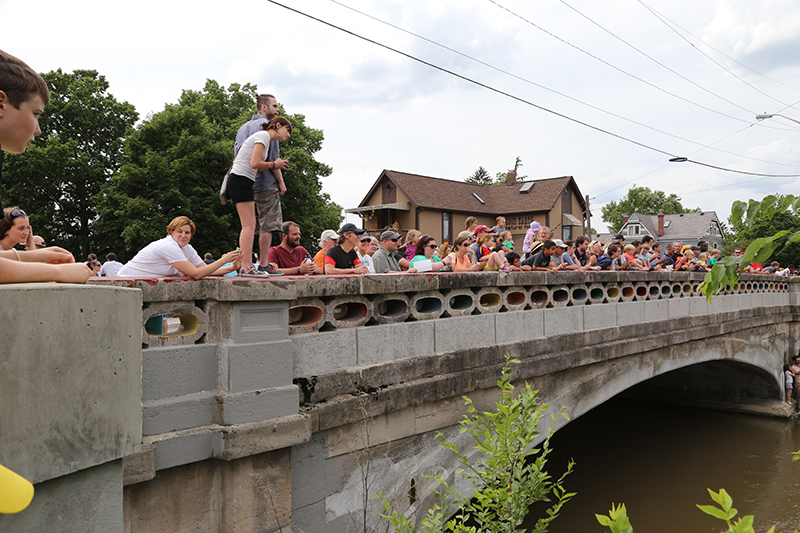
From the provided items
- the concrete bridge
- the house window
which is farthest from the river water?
the house window

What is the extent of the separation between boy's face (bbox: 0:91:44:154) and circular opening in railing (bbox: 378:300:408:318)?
3748mm

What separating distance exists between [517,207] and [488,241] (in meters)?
32.1

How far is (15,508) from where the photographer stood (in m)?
1.07

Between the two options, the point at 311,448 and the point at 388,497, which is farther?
the point at 388,497

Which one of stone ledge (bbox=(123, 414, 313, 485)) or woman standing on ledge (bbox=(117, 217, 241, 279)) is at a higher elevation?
woman standing on ledge (bbox=(117, 217, 241, 279))

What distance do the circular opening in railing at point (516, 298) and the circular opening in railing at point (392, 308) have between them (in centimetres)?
208

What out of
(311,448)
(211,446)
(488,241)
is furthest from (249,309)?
(488,241)

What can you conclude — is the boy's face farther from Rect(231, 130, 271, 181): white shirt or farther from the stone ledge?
Rect(231, 130, 271, 181): white shirt

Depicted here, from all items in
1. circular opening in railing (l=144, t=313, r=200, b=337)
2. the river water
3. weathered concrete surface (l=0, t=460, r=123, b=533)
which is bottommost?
the river water

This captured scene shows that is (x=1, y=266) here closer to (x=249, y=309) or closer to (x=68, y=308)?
(x=68, y=308)

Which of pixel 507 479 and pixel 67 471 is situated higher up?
pixel 67 471

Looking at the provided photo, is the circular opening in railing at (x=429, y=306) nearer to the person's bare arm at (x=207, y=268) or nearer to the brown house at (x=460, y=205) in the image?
the person's bare arm at (x=207, y=268)

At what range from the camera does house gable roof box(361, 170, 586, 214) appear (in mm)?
35625

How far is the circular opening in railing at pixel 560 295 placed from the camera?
7.94 metres
